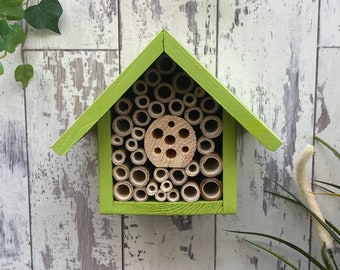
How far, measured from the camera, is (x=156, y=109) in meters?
0.59

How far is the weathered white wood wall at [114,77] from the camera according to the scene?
0.70m

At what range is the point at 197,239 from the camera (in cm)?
73

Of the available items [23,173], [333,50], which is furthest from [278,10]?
[23,173]

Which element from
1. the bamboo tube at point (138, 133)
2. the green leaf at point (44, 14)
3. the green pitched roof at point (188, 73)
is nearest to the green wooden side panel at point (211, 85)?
the green pitched roof at point (188, 73)

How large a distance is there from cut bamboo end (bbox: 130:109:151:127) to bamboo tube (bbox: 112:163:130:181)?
0.06 metres

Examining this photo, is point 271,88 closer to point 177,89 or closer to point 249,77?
point 249,77

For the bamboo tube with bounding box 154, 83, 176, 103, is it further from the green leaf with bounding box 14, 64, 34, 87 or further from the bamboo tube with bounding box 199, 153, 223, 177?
the green leaf with bounding box 14, 64, 34, 87

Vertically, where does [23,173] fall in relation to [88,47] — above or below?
below

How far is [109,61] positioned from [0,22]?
17 centimetres

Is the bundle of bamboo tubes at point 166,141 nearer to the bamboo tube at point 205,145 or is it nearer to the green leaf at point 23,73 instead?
the bamboo tube at point 205,145

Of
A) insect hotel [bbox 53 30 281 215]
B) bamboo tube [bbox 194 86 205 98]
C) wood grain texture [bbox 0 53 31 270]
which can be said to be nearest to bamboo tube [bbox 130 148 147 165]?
insect hotel [bbox 53 30 281 215]

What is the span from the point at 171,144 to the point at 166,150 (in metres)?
0.01

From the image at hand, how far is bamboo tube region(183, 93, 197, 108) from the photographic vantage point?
1.91 ft

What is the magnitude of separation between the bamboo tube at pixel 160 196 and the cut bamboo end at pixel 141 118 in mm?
92
